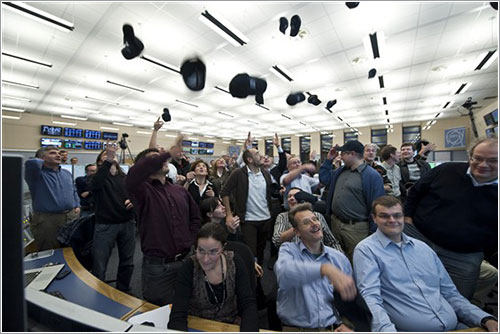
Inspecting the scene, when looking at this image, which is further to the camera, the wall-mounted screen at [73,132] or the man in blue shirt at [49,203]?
the wall-mounted screen at [73,132]

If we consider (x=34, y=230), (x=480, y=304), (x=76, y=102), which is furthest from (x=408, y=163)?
(x=76, y=102)

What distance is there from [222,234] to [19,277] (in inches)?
33.6

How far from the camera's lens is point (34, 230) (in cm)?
204

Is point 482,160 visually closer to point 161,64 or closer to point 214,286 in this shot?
point 214,286

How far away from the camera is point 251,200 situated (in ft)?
7.89

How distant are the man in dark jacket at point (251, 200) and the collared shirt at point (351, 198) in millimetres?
780

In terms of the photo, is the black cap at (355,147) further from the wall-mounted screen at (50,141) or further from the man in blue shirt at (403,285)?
the wall-mounted screen at (50,141)

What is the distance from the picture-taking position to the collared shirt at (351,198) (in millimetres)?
1974

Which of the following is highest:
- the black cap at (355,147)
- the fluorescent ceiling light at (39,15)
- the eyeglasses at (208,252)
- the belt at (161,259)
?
the fluorescent ceiling light at (39,15)

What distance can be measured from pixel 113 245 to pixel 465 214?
2.82 m

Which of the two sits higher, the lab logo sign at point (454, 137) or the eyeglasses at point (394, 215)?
the lab logo sign at point (454, 137)

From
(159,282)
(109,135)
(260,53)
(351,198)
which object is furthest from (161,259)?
(109,135)

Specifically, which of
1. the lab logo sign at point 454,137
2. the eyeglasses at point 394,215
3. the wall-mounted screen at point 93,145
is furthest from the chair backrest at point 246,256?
the wall-mounted screen at point 93,145

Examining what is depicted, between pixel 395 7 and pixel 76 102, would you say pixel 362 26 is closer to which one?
pixel 395 7
